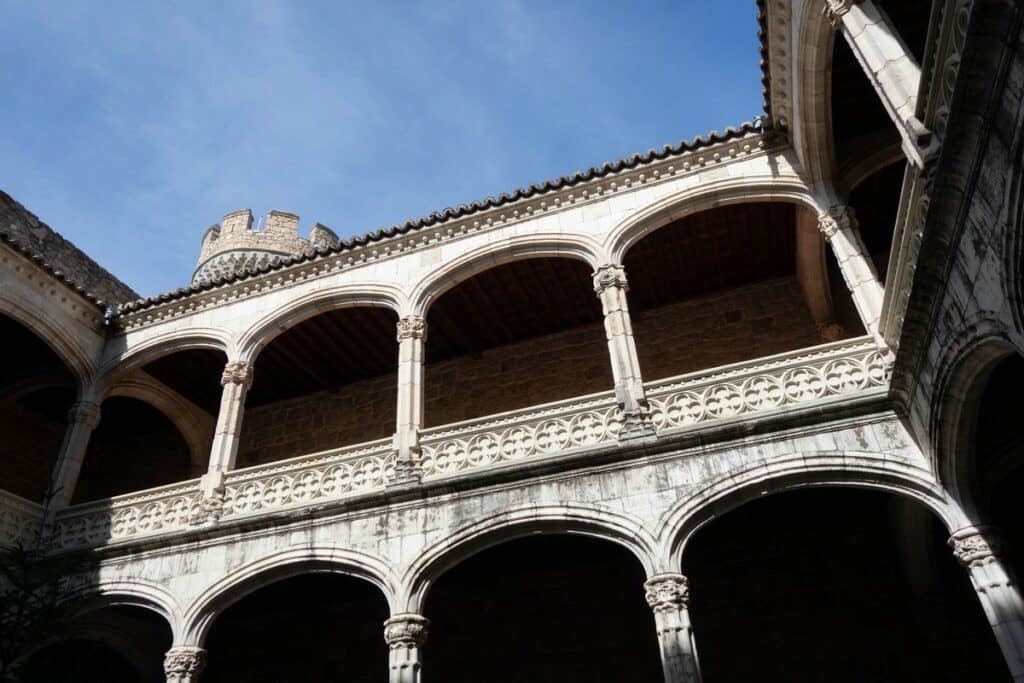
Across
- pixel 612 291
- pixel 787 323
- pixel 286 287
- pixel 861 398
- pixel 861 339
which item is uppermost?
pixel 286 287

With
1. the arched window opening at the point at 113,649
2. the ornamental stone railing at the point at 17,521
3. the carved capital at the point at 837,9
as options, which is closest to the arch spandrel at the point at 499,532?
the arched window opening at the point at 113,649

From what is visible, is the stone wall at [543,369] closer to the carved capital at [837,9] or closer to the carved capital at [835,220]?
the carved capital at [835,220]

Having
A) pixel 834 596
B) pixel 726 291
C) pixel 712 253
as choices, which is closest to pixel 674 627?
pixel 834 596

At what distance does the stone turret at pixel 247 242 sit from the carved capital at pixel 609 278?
8241mm

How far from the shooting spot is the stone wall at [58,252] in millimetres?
12953

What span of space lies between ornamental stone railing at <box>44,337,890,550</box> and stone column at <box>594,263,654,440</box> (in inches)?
4.7

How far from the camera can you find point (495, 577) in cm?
1018

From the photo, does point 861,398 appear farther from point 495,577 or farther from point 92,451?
point 92,451

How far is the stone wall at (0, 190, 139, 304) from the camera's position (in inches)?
510

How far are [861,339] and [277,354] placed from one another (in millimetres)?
8803

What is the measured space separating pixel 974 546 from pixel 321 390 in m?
10.3

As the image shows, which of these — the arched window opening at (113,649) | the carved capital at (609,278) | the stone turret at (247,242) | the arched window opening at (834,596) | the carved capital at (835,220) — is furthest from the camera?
the stone turret at (247,242)

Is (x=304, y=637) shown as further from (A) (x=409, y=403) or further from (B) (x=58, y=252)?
(B) (x=58, y=252)

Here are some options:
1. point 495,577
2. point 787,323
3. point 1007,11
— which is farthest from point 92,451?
point 1007,11
